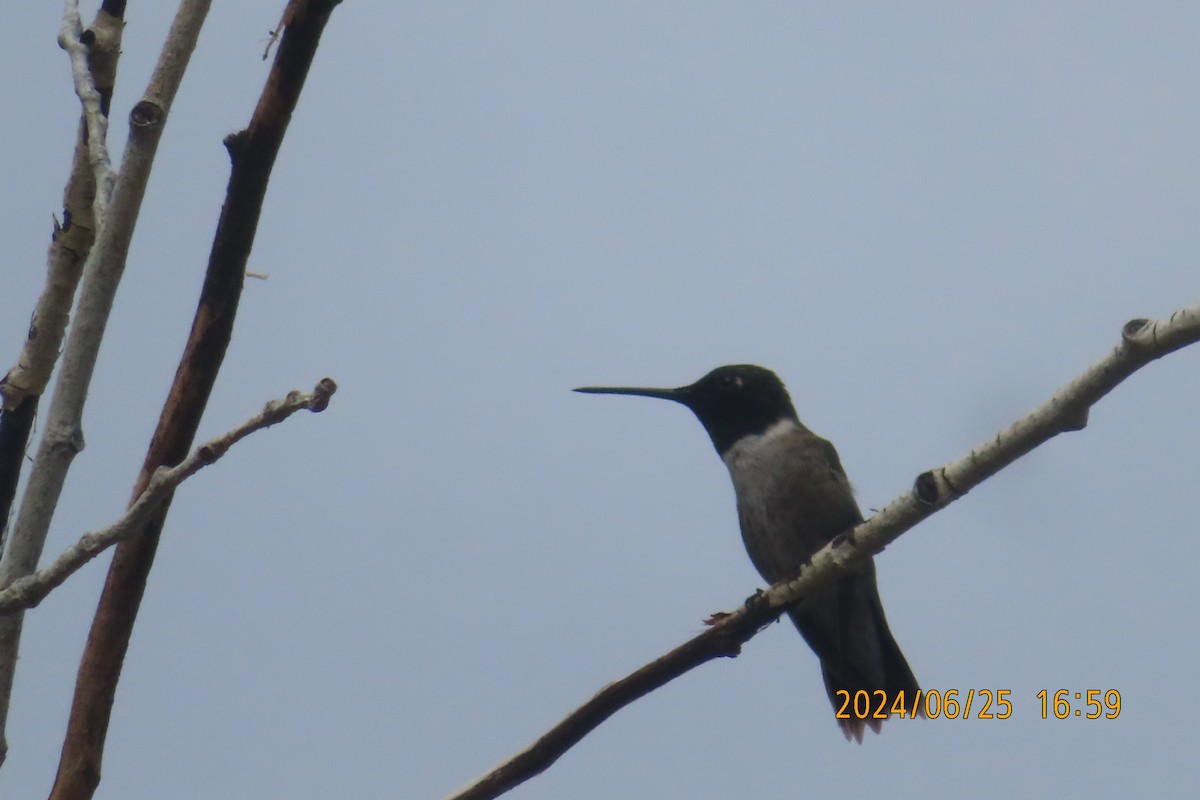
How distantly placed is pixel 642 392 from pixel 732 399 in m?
0.46

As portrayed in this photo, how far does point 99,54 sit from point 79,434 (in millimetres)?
1260

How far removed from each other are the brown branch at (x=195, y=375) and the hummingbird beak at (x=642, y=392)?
11.9 ft

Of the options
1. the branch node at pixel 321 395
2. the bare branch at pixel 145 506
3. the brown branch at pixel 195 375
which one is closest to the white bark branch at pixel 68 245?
the brown branch at pixel 195 375

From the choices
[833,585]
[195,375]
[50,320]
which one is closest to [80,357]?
[195,375]

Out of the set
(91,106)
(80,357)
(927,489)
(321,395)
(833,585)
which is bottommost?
(927,489)

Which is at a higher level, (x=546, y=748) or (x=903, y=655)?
(x=903, y=655)

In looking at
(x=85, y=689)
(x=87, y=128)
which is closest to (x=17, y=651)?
(x=85, y=689)

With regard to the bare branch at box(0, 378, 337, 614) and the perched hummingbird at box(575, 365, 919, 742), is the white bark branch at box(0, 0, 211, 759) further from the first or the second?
the perched hummingbird at box(575, 365, 919, 742)

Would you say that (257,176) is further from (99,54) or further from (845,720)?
(845,720)

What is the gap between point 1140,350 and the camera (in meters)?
2.53

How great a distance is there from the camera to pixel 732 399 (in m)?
6.62

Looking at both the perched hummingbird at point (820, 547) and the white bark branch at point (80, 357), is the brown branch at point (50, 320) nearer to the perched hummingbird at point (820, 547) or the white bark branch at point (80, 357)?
the white bark branch at point (80, 357)

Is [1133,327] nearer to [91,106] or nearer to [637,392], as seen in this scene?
[91,106]

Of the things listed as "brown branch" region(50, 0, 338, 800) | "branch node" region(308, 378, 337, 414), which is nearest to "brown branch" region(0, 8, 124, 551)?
"brown branch" region(50, 0, 338, 800)
